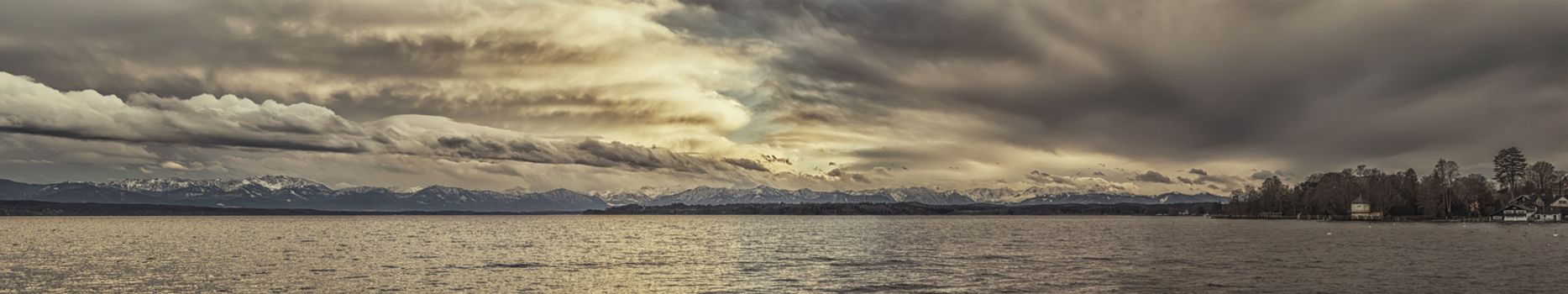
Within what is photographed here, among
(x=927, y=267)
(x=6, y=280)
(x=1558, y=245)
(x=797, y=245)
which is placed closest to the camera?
(x=6, y=280)

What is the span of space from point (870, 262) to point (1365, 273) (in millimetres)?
38166

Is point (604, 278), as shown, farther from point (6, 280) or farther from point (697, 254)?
point (6, 280)

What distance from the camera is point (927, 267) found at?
8006cm

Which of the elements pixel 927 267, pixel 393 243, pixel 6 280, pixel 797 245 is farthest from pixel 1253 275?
pixel 393 243

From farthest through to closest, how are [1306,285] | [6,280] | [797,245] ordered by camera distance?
1. [797,245]
2. [6,280]
3. [1306,285]

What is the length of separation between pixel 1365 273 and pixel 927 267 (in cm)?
3195

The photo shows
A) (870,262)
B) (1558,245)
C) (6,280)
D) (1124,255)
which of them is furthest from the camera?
(1558,245)

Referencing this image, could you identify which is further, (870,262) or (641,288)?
(870,262)

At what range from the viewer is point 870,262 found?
8650cm

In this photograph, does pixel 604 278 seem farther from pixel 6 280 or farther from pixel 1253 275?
pixel 1253 275

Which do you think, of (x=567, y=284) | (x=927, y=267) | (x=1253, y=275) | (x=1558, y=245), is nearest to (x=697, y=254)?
(x=927, y=267)

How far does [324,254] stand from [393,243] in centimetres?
3184

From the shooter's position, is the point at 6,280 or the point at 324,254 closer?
the point at 6,280

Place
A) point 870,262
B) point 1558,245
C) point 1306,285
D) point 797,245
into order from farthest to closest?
point 797,245, point 1558,245, point 870,262, point 1306,285
